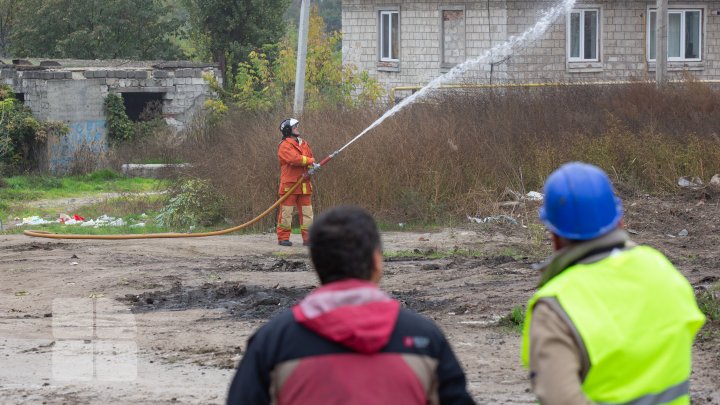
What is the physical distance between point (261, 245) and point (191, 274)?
2.52m

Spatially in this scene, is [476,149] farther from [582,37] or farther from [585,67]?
[582,37]

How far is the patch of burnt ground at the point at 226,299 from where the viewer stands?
34.7 ft

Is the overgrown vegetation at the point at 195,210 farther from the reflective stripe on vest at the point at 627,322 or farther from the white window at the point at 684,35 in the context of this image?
the white window at the point at 684,35

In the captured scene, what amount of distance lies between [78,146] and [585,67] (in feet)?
46.3

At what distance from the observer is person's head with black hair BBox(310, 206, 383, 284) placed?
117 inches

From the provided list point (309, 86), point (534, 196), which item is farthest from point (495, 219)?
point (309, 86)

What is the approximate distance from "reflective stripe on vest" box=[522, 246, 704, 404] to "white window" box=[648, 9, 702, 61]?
29.6 meters

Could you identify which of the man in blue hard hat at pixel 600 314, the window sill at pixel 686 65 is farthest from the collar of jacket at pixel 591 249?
the window sill at pixel 686 65

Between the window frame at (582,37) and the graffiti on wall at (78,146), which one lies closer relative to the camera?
the graffiti on wall at (78,146)

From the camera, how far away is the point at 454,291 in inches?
441

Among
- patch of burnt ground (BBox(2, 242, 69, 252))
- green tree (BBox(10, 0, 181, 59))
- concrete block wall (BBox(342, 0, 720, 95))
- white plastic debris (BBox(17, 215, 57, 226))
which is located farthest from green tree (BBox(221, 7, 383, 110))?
green tree (BBox(10, 0, 181, 59))

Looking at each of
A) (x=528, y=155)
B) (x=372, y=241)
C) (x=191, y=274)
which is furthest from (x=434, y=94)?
(x=372, y=241)

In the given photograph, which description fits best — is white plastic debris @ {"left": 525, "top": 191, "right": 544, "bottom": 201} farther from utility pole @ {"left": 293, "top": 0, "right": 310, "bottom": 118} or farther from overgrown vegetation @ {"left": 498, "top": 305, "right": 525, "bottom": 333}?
overgrown vegetation @ {"left": 498, "top": 305, "right": 525, "bottom": 333}

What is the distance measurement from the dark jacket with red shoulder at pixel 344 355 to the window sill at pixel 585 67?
28.2 meters
